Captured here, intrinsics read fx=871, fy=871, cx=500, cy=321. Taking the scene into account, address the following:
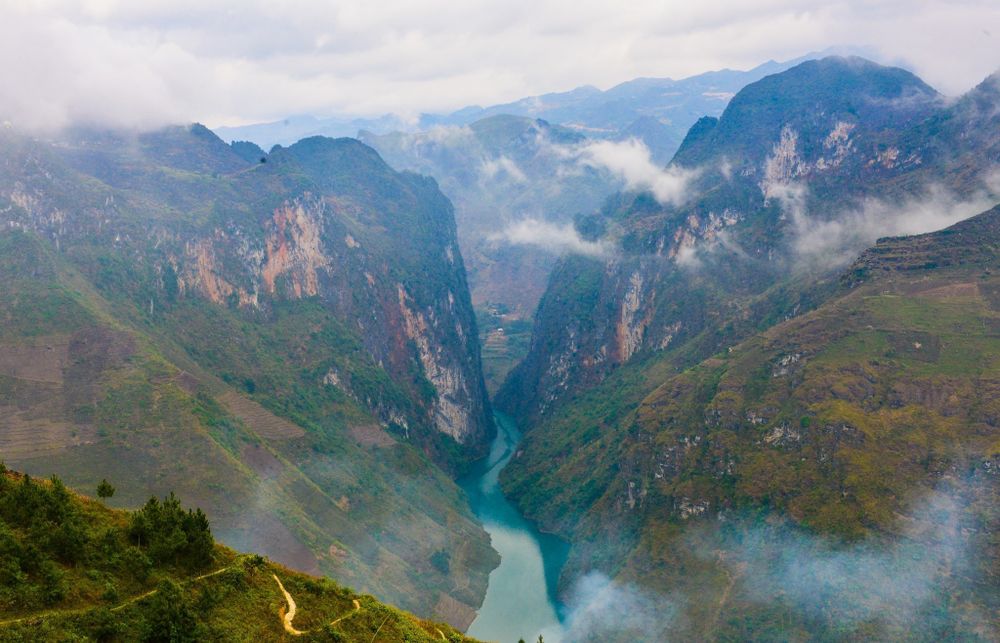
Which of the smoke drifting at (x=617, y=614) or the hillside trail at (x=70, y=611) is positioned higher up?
the hillside trail at (x=70, y=611)

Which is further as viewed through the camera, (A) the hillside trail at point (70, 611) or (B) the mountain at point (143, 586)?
(B) the mountain at point (143, 586)

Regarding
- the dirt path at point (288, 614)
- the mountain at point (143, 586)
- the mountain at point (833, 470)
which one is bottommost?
the mountain at point (833, 470)

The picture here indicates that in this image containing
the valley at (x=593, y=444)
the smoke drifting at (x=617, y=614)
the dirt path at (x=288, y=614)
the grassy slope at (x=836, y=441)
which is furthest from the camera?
the smoke drifting at (x=617, y=614)

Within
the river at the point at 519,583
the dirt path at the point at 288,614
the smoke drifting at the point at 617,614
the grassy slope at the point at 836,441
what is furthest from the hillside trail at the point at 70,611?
the river at the point at 519,583

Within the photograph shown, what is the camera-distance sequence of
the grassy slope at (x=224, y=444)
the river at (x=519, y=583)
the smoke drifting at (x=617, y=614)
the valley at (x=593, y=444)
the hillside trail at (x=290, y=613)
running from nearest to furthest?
the hillside trail at (x=290, y=613), the valley at (x=593, y=444), the grassy slope at (x=224, y=444), the smoke drifting at (x=617, y=614), the river at (x=519, y=583)

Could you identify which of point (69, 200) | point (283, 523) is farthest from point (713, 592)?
point (69, 200)

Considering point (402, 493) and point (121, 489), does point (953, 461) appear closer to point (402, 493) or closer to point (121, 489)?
point (402, 493)

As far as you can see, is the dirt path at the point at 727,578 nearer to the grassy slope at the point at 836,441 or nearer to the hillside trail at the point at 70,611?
the grassy slope at the point at 836,441
